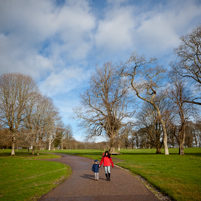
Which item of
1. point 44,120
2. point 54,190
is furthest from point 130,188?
point 44,120

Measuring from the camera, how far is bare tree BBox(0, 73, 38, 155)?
2967 centimetres

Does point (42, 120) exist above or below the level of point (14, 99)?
below

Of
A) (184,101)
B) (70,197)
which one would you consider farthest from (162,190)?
(184,101)

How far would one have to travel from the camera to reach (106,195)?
6.15m

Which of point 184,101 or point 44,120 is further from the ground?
point 184,101

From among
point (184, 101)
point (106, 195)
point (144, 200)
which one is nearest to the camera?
point (144, 200)

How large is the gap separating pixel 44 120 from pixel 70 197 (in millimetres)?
27402

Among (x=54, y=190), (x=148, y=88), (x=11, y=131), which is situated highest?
(x=148, y=88)

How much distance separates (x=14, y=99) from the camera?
30.8 meters

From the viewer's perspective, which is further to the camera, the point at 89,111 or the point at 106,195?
the point at 89,111

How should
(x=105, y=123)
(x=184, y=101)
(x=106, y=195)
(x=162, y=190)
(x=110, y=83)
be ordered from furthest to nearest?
(x=110, y=83) < (x=105, y=123) < (x=184, y=101) < (x=162, y=190) < (x=106, y=195)

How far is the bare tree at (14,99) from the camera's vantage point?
29672 mm

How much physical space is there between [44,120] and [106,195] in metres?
27.8

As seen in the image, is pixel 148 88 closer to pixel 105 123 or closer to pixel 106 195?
pixel 105 123
